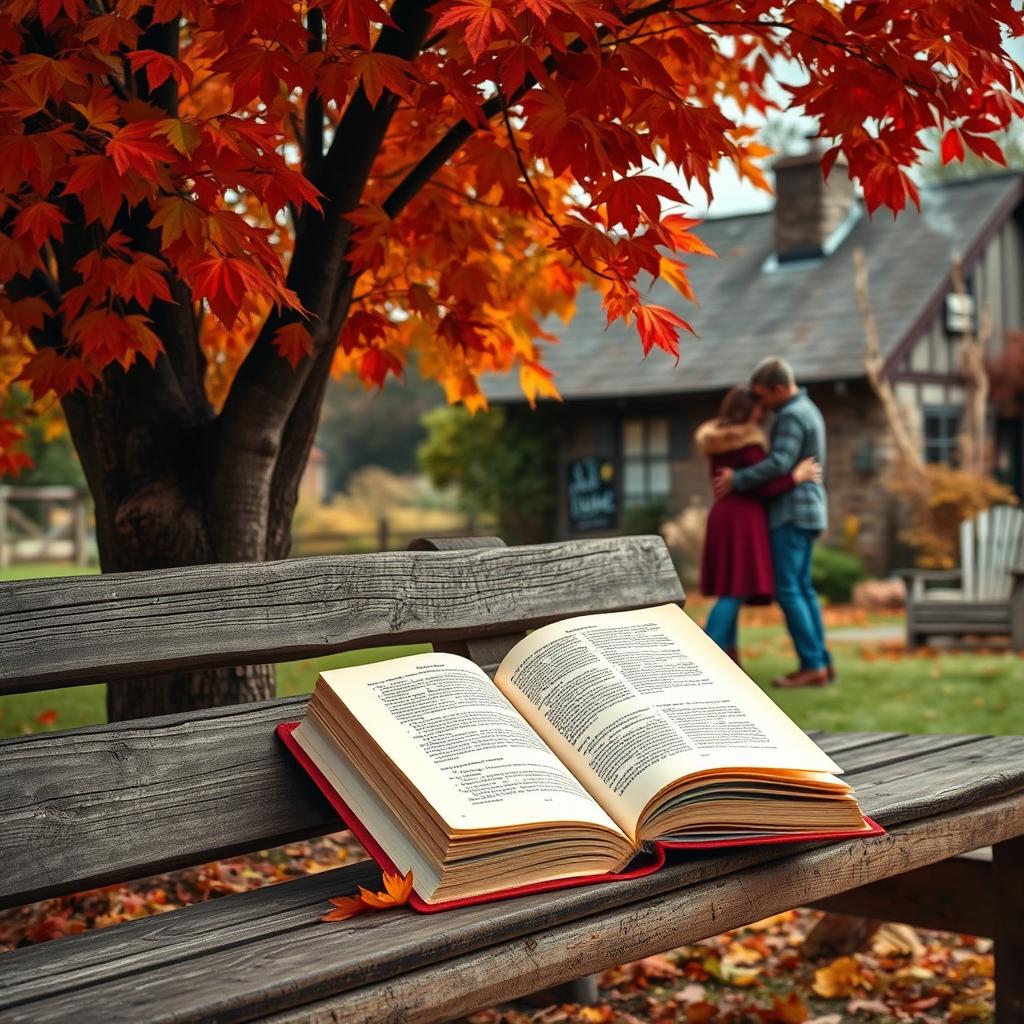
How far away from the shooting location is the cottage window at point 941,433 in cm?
1838

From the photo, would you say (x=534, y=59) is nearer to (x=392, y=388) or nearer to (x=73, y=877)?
(x=73, y=877)

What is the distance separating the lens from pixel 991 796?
103 inches

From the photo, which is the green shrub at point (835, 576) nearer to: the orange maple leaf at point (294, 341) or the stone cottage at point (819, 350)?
the stone cottage at point (819, 350)

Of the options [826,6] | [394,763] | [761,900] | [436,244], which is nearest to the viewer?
[394,763]

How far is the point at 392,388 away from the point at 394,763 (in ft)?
165

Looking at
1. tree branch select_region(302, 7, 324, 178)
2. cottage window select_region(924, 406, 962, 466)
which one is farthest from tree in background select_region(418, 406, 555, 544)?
tree branch select_region(302, 7, 324, 178)

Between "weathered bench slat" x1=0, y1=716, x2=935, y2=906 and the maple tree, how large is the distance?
78 cm

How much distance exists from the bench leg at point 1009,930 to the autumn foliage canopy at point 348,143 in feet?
4.29

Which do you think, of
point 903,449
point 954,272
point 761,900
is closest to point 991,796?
point 761,900

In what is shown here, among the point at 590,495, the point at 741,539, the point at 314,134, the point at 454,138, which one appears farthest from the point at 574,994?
the point at 590,495

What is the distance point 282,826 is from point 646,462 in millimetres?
17718

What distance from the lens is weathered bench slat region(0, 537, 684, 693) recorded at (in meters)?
2.05

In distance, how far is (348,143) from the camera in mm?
3305

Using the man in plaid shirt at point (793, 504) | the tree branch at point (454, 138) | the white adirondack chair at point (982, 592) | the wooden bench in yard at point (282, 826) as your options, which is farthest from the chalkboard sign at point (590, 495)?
the wooden bench in yard at point (282, 826)
